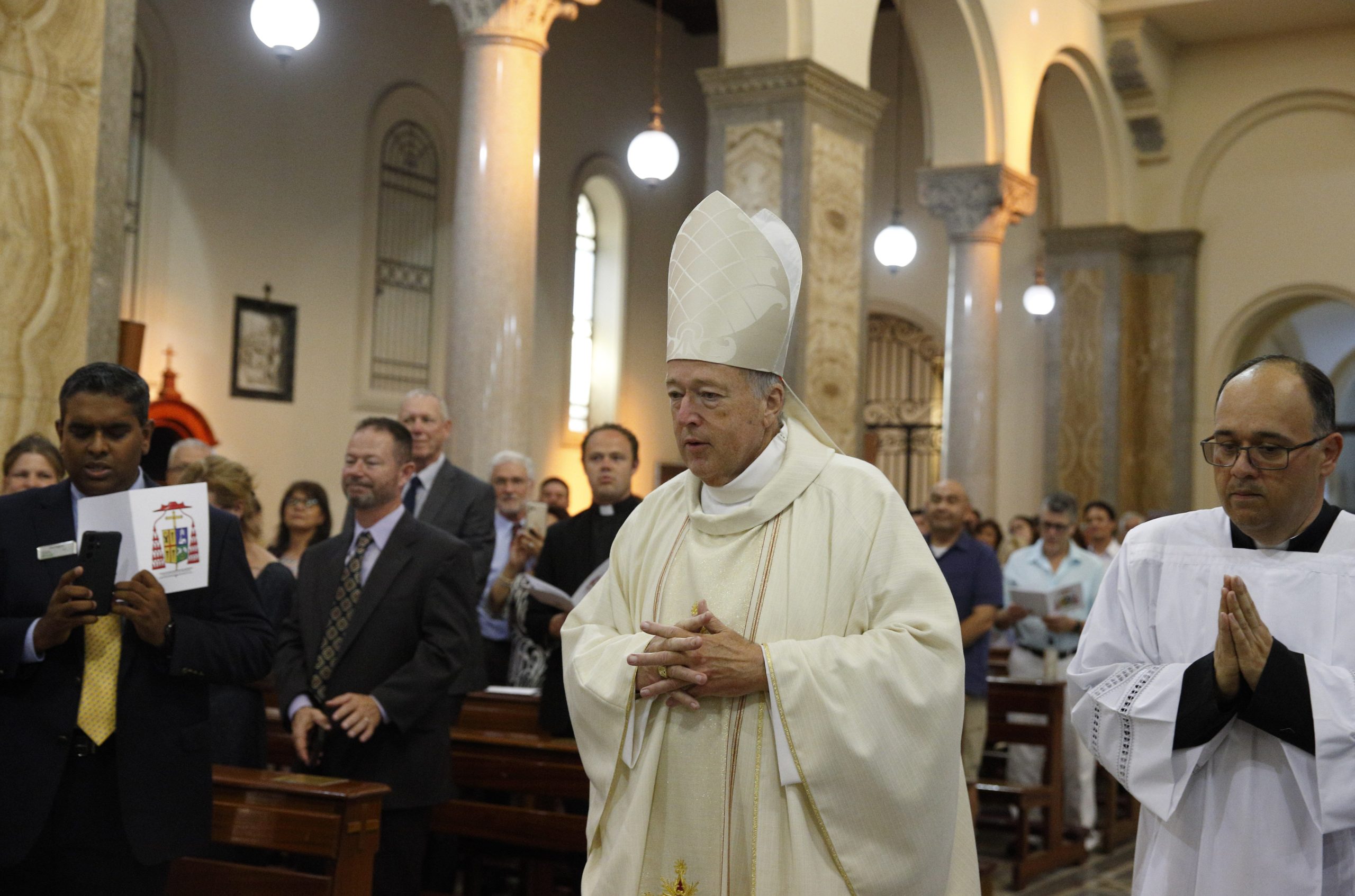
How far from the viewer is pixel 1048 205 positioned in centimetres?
1656

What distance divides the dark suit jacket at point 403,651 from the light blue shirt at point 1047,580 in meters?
4.29

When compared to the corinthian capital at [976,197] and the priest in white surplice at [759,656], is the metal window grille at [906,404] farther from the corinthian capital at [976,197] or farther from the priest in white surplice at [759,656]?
the priest in white surplice at [759,656]

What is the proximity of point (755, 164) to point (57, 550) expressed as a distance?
714 centimetres

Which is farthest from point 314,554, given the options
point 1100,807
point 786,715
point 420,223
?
point 420,223

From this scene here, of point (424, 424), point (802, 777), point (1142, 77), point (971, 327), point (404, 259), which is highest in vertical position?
point (1142, 77)

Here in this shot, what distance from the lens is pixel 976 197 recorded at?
12.6 metres

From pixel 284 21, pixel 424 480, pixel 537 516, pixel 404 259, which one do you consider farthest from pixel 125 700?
pixel 404 259

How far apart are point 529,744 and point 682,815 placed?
7.54 ft

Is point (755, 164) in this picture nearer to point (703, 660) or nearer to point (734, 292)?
point (734, 292)

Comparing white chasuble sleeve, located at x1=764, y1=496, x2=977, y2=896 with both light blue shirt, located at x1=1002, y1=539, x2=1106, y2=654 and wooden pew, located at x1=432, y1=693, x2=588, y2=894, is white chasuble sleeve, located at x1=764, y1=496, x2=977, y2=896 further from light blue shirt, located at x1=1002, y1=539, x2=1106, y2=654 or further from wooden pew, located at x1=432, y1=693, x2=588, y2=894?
light blue shirt, located at x1=1002, y1=539, x2=1106, y2=654

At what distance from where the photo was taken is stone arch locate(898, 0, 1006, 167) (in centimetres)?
1210

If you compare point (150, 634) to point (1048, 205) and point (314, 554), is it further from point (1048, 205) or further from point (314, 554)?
point (1048, 205)

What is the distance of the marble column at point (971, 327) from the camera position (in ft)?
41.8

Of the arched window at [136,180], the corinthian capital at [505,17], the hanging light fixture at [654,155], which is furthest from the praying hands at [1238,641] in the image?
the arched window at [136,180]
